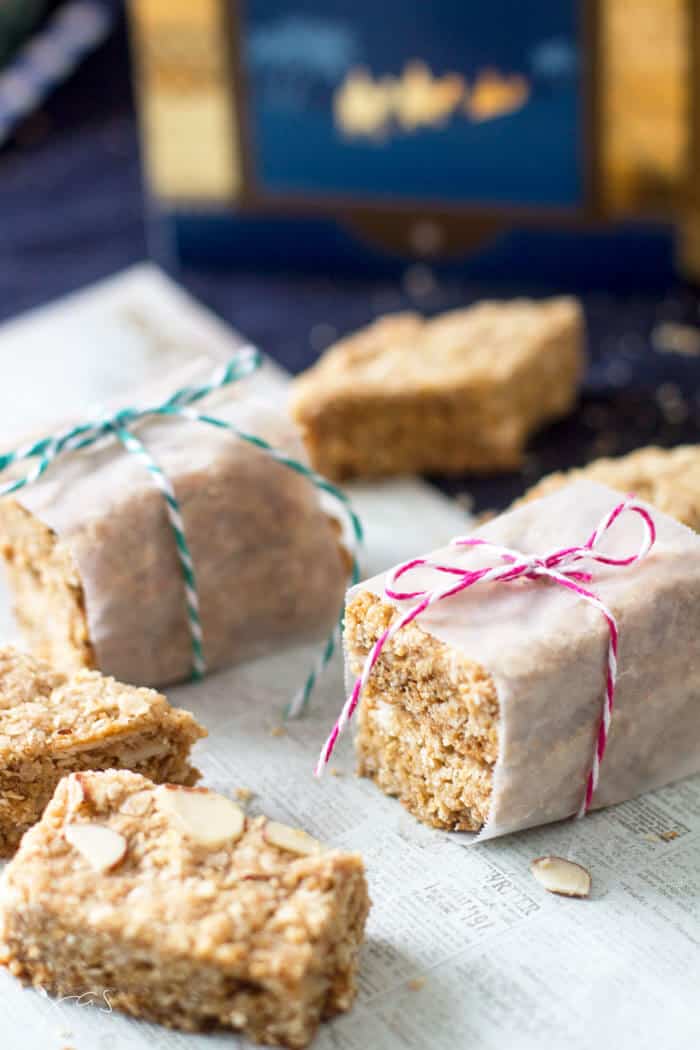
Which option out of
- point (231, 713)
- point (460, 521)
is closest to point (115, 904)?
point (231, 713)

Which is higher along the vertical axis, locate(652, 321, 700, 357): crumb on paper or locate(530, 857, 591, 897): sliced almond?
locate(652, 321, 700, 357): crumb on paper

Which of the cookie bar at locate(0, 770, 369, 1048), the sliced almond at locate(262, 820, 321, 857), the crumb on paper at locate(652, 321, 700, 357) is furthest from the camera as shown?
the crumb on paper at locate(652, 321, 700, 357)

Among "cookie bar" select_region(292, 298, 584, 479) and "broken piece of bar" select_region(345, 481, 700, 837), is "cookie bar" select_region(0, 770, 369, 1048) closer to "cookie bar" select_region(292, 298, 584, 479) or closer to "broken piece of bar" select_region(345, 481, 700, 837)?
"broken piece of bar" select_region(345, 481, 700, 837)

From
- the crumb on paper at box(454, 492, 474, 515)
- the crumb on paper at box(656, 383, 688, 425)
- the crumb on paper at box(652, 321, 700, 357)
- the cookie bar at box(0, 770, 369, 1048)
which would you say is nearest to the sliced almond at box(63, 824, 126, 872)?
the cookie bar at box(0, 770, 369, 1048)

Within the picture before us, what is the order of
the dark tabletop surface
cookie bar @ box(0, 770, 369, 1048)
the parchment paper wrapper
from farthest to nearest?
the dark tabletop surface → the parchment paper wrapper → cookie bar @ box(0, 770, 369, 1048)

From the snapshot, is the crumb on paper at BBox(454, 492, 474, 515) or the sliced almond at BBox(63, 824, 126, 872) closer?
the sliced almond at BBox(63, 824, 126, 872)

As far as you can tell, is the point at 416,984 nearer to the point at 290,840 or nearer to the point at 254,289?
the point at 290,840
